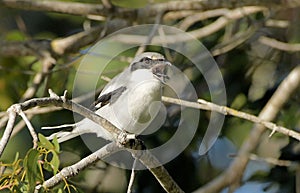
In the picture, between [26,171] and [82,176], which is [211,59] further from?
[26,171]

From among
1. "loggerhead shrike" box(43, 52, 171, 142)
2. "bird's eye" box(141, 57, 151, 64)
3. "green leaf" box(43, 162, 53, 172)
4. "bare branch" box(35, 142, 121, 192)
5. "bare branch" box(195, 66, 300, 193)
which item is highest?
"bird's eye" box(141, 57, 151, 64)

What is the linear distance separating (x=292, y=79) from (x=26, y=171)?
1670 mm

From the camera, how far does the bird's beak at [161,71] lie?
278 centimetres

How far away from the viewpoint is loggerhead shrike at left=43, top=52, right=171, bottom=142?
107 inches

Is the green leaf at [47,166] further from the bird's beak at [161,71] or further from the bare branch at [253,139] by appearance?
the bare branch at [253,139]

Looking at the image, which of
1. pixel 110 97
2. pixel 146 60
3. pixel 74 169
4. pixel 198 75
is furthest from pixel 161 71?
pixel 198 75

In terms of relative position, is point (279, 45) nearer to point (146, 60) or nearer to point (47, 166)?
Answer: point (146, 60)

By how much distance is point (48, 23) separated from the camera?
14.8ft

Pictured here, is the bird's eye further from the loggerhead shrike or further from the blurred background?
the blurred background

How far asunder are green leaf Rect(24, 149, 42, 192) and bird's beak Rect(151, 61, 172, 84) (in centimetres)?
81

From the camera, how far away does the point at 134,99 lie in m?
2.75

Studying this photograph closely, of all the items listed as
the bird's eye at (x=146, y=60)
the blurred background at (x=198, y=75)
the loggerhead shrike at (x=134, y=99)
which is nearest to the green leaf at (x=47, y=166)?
the loggerhead shrike at (x=134, y=99)

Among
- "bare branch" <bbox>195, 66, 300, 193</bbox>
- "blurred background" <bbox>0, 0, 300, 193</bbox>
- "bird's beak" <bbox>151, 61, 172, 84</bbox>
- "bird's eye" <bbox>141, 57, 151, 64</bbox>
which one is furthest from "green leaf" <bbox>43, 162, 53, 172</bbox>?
"blurred background" <bbox>0, 0, 300, 193</bbox>

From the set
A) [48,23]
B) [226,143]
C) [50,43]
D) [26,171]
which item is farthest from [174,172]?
[26,171]
